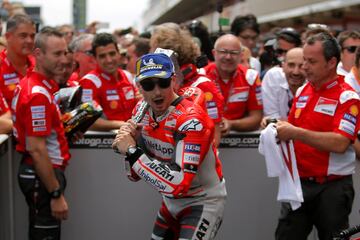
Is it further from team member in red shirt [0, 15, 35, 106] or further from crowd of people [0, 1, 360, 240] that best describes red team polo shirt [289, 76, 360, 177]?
team member in red shirt [0, 15, 35, 106]

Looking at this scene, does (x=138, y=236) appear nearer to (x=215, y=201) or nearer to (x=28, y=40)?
(x=215, y=201)

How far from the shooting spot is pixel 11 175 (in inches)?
196

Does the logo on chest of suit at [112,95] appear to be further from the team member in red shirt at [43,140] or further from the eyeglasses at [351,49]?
the eyeglasses at [351,49]

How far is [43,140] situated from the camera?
445 centimetres

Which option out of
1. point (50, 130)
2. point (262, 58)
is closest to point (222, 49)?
point (50, 130)

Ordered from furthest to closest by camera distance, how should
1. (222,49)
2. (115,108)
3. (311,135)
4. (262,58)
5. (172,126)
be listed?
(262,58), (115,108), (222,49), (311,135), (172,126)

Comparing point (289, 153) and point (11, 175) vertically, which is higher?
point (289, 153)

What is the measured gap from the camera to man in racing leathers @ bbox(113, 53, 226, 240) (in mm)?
3506

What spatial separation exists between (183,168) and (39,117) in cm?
141

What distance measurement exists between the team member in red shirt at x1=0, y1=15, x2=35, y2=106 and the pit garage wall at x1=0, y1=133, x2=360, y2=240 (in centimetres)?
102

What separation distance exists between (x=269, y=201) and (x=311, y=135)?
3.86ft

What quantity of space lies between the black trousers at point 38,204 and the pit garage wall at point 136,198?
→ 574 millimetres

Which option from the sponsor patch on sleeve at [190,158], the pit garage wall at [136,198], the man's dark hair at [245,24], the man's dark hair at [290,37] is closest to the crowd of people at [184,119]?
the sponsor patch on sleeve at [190,158]

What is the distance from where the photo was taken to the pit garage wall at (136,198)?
5.19 metres
